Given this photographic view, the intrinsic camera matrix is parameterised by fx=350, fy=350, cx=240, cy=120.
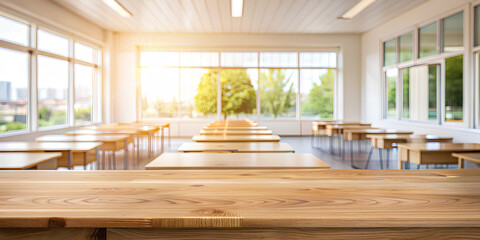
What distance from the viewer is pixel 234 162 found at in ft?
6.82

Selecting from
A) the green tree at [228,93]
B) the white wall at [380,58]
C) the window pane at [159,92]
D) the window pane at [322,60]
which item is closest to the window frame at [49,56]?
the window pane at [159,92]

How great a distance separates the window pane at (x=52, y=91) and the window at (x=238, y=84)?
303 centimetres

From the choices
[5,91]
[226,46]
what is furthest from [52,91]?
[226,46]

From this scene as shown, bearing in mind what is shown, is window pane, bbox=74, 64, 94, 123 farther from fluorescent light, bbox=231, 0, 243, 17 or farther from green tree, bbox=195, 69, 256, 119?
fluorescent light, bbox=231, 0, 243, 17

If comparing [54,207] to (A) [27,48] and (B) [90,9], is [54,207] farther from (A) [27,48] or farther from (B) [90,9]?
(B) [90,9]

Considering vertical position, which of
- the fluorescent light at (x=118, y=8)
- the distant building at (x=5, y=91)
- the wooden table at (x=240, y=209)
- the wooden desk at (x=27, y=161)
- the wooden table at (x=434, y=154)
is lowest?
the wooden table at (x=434, y=154)

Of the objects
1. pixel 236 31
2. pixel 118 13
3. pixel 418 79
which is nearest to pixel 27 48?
pixel 118 13

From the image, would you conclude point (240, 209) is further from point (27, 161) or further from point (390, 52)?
point (390, 52)

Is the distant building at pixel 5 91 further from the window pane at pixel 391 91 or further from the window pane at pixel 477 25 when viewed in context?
the window pane at pixel 391 91

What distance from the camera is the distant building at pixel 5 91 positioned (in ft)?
21.1

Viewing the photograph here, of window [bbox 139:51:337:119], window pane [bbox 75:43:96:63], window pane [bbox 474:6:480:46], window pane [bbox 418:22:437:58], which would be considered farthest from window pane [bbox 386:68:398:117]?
window pane [bbox 75:43:96:63]

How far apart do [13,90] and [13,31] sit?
3.65 ft

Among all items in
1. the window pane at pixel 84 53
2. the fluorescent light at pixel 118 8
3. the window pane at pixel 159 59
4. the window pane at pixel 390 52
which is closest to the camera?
the fluorescent light at pixel 118 8

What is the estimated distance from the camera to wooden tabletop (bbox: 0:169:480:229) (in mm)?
733
